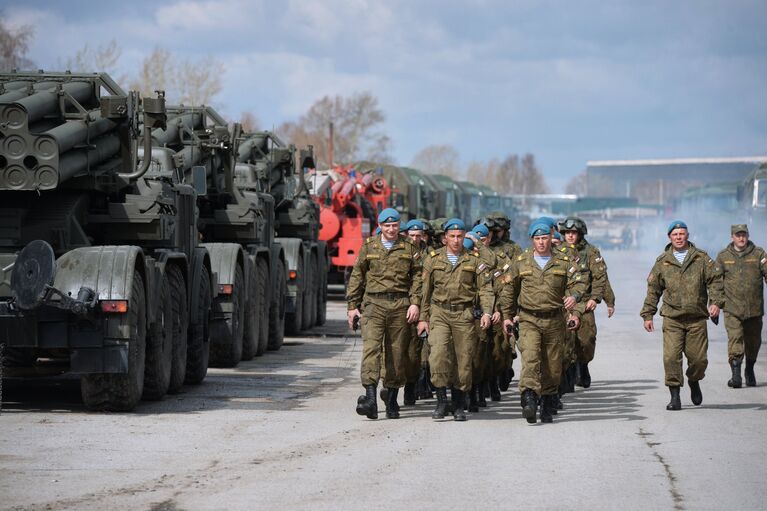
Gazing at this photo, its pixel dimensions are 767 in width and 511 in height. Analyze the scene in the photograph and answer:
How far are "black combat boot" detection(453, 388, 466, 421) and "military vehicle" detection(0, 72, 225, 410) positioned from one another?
111 inches

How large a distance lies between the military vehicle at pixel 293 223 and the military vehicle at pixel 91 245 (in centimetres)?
762

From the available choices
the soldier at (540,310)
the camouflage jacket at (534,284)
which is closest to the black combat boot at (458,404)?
the soldier at (540,310)

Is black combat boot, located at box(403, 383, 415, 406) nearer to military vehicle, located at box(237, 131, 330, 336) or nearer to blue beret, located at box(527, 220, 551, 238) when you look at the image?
blue beret, located at box(527, 220, 551, 238)

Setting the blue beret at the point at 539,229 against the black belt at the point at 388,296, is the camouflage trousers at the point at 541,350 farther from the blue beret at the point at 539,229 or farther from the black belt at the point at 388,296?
the black belt at the point at 388,296

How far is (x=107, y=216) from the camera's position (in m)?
14.4

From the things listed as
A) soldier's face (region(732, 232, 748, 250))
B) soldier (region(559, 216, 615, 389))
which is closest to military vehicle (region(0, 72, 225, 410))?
soldier (region(559, 216, 615, 389))

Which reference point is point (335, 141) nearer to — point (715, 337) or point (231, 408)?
point (715, 337)

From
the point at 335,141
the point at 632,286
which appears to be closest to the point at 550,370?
the point at 632,286

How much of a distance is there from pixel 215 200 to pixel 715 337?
361 inches

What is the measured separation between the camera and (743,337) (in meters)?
17.3

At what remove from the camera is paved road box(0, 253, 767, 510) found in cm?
944

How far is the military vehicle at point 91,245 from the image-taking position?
12797 millimetres

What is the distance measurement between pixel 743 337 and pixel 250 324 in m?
6.25

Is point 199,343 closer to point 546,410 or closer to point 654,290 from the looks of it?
point 546,410
